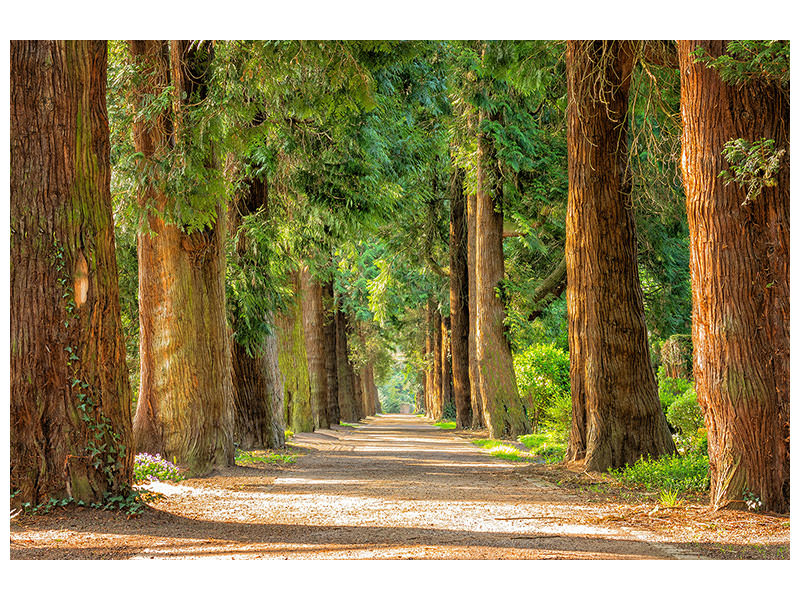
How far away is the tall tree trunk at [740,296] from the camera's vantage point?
7148 millimetres

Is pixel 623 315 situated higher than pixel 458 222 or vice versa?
pixel 458 222

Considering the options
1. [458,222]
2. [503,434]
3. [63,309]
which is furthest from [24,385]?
[458,222]

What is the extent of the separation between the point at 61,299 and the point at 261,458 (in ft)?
24.1

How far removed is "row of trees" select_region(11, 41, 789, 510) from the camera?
7242mm

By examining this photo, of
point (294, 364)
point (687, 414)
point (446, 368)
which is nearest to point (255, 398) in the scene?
point (294, 364)

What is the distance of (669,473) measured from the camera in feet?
32.5

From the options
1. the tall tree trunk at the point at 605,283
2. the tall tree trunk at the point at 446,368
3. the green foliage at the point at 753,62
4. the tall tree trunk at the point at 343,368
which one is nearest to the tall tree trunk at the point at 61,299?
the green foliage at the point at 753,62

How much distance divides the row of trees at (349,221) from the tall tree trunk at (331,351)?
5.84 meters

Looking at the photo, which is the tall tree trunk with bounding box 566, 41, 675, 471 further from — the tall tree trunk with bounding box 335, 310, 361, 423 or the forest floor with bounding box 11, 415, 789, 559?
the tall tree trunk with bounding box 335, 310, 361, 423

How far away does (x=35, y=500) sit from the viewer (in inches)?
279

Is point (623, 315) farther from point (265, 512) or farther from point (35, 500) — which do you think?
point (35, 500)

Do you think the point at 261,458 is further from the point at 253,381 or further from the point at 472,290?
the point at 472,290

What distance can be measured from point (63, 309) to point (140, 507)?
201 cm

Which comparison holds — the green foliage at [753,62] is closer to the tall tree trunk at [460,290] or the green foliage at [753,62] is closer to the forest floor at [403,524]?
the forest floor at [403,524]
